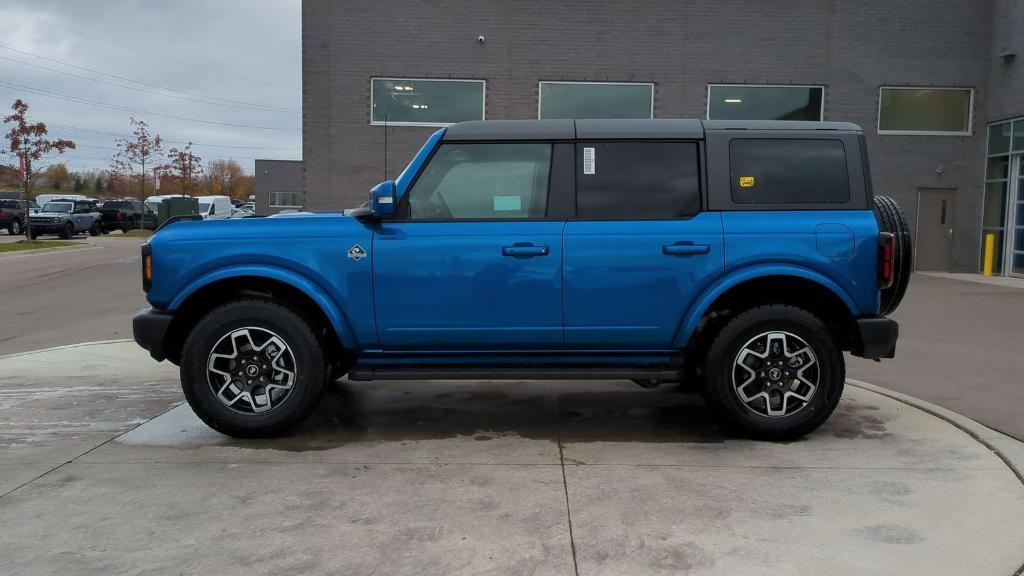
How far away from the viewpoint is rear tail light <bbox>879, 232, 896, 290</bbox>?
494cm

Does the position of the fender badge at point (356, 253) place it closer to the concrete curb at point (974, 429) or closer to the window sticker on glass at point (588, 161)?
the window sticker on glass at point (588, 161)

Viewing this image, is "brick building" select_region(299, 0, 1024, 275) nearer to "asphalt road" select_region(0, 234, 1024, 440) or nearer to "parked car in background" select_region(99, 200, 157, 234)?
"asphalt road" select_region(0, 234, 1024, 440)

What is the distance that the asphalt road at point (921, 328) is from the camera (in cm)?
660

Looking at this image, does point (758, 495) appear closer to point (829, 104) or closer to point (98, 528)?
point (98, 528)

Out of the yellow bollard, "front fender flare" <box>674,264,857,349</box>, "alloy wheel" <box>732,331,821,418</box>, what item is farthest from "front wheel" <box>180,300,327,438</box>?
the yellow bollard

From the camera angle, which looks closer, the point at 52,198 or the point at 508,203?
the point at 508,203

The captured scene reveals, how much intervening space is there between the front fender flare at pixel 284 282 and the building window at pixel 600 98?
13.9 metres

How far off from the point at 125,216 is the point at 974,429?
43.1 meters

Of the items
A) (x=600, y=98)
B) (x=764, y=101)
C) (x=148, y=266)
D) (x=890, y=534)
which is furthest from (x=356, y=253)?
(x=764, y=101)

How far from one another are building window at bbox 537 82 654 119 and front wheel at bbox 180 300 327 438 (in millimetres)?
14031

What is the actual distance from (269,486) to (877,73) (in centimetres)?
1800

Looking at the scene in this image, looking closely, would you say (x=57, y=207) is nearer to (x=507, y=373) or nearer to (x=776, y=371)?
(x=507, y=373)

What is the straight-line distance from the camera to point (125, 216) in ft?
136

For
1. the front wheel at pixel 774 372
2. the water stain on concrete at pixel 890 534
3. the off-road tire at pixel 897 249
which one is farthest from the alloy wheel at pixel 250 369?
the off-road tire at pixel 897 249
